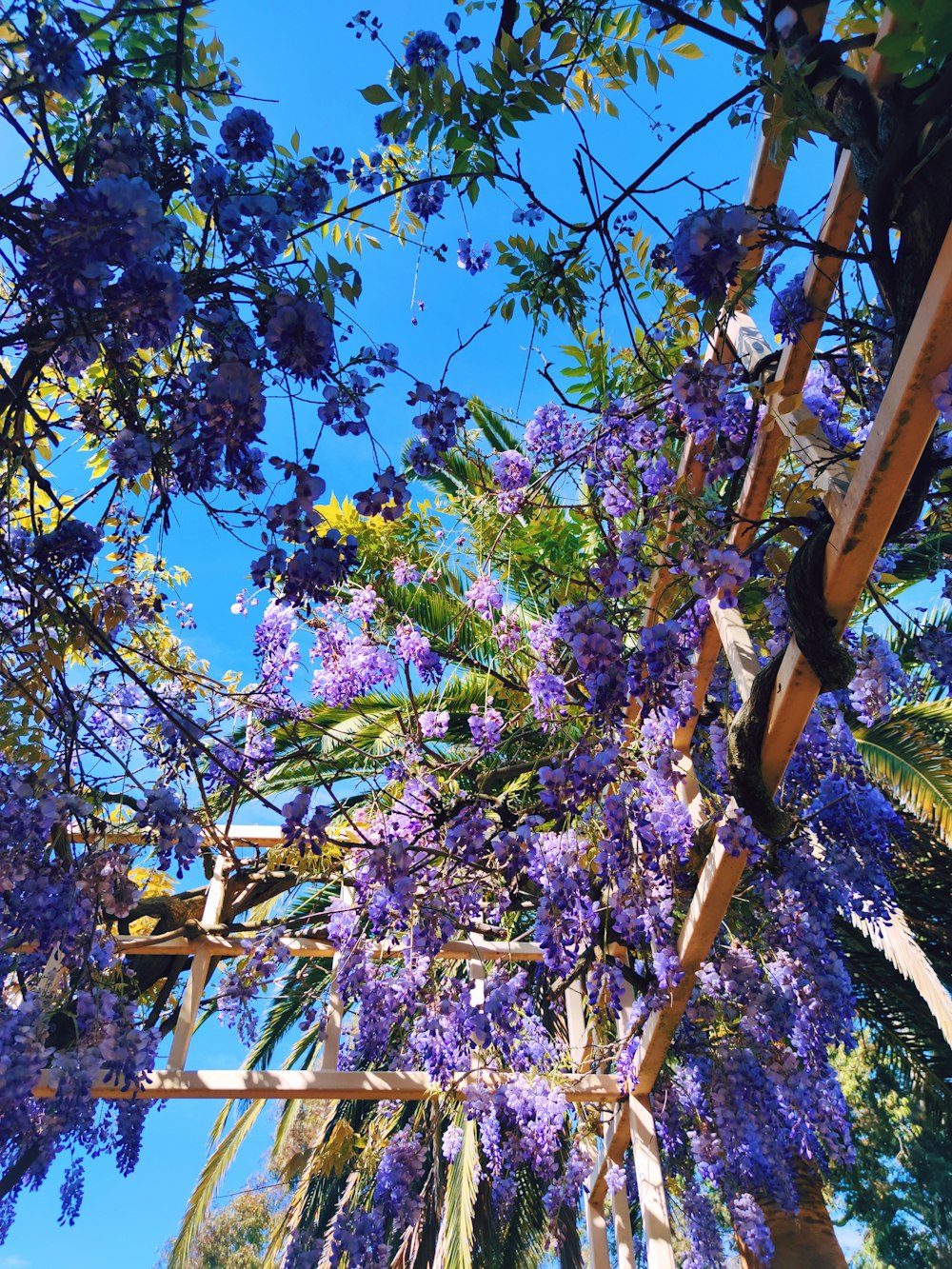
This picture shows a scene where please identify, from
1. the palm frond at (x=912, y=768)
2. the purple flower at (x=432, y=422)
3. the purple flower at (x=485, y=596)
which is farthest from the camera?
the palm frond at (x=912, y=768)

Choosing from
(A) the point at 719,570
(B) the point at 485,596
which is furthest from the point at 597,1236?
(A) the point at 719,570

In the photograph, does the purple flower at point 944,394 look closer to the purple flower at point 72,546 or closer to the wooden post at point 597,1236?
the purple flower at point 72,546

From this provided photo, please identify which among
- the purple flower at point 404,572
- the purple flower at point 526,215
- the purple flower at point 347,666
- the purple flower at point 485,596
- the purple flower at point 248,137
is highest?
the purple flower at point 404,572

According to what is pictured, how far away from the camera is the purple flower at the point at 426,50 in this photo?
1.91m

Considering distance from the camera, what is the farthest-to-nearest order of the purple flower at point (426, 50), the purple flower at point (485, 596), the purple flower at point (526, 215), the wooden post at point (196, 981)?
1. the wooden post at point (196, 981)
2. the purple flower at point (485, 596)
3. the purple flower at point (526, 215)
4. the purple flower at point (426, 50)

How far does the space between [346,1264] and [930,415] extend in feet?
13.9

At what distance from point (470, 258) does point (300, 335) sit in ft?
3.99

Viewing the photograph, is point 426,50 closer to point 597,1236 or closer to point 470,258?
point 470,258

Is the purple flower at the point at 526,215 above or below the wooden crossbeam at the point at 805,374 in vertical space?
above

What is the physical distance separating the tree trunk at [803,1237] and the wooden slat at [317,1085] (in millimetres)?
1196

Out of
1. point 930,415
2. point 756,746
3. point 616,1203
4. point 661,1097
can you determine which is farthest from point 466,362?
point 616,1203

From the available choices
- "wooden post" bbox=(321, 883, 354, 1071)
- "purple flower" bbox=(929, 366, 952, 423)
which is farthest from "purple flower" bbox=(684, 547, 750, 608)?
"wooden post" bbox=(321, 883, 354, 1071)

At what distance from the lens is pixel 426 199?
220cm

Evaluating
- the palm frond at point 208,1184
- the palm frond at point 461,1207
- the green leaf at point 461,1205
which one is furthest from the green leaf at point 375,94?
the palm frond at point 208,1184
